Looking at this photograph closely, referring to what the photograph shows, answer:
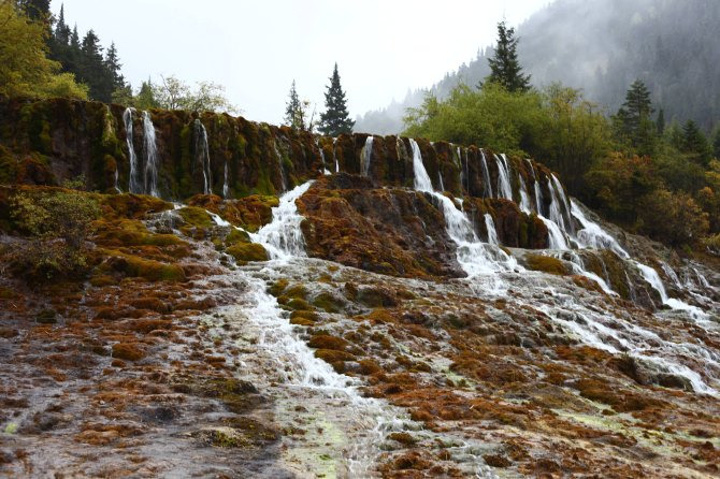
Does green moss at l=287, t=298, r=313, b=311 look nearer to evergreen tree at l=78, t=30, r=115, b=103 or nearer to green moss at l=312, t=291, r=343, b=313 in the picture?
green moss at l=312, t=291, r=343, b=313

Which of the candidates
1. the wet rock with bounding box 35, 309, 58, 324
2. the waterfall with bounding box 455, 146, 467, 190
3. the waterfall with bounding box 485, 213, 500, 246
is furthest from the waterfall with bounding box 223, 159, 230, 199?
the waterfall with bounding box 455, 146, 467, 190

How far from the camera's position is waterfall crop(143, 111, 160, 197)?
33.2 m

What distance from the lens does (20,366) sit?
11.2 metres

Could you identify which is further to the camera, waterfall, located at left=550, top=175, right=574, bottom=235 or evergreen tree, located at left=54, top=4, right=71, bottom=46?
evergreen tree, located at left=54, top=4, right=71, bottom=46

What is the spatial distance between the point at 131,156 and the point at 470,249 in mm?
22653

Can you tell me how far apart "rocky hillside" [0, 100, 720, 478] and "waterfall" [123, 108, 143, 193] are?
145mm

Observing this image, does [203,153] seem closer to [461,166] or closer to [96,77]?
[461,166]

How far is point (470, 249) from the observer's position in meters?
32.1

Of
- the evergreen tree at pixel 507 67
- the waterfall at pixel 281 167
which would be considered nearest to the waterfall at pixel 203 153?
the waterfall at pixel 281 167

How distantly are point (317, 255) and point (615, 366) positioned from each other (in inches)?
581

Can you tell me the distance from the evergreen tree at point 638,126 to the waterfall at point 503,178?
112 feet

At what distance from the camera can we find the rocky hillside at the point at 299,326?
28.8 ft

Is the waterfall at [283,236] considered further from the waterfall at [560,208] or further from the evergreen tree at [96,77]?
the evergreen tree at [96,77]

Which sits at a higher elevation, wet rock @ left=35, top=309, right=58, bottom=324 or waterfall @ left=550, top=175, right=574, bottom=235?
waterfall @ left=550, top=175, right=574, bottom=235
